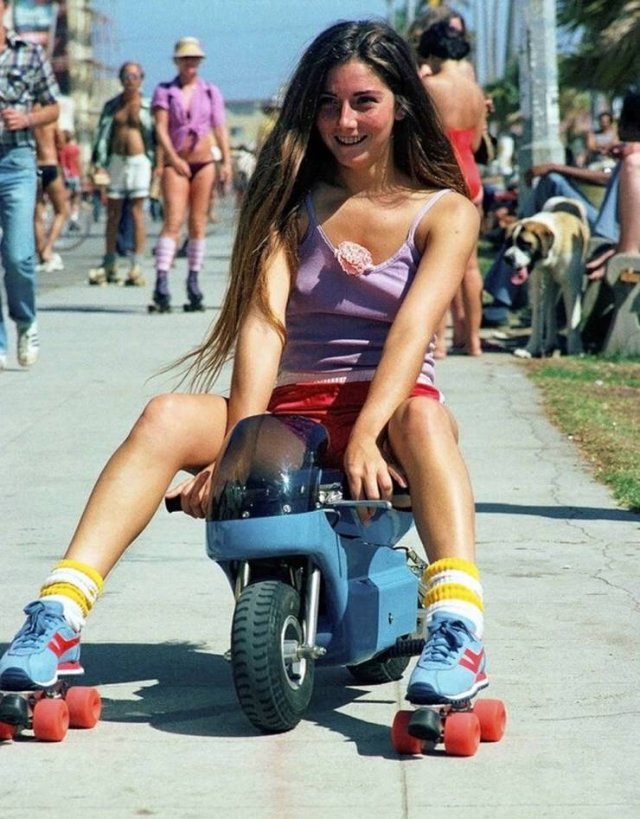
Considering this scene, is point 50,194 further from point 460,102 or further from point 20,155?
point 20,155

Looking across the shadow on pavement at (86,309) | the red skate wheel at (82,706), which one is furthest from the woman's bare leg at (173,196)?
the red skate wheel at (82,706)

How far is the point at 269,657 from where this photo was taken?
3.54 meters

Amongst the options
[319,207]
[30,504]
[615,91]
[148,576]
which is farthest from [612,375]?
[615,91]

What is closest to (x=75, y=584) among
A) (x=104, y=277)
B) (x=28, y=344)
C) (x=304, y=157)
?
(x=304, y=157)

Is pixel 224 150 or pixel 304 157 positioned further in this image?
pixel 224 150

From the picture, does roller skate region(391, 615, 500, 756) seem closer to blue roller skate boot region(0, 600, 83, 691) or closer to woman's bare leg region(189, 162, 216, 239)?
blue roller skate boot region(0, 600, 83, 691)

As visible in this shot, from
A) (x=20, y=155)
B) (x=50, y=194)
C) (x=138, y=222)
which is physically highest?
(x=20, y=155)

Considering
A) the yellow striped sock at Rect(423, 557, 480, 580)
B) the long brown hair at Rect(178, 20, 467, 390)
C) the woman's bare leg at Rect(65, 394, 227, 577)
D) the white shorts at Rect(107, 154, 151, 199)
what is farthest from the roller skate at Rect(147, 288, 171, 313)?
the yellow striped sock at Rect(423, 557, 480, 580)

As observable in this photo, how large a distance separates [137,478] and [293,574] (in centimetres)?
41

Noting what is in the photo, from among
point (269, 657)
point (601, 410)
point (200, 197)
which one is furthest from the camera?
point (200, 197)

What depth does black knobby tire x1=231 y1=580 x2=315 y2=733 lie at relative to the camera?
3.54m

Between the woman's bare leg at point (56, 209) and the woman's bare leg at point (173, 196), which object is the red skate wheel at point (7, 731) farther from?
the woman's bare leg at point (56, 209)

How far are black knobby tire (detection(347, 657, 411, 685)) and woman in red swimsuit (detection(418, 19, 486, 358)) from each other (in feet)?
19.6

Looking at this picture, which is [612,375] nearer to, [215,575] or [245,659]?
[215,575]
